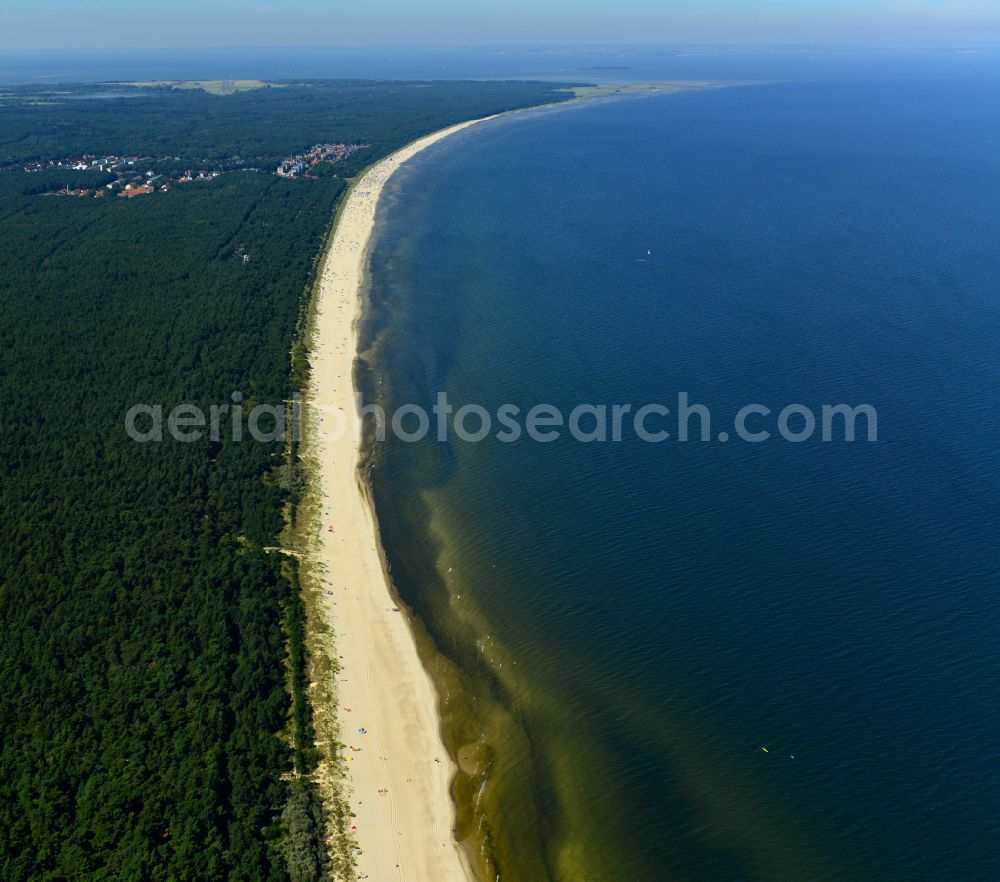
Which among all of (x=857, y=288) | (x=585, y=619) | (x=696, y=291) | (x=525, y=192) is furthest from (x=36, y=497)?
(x=525, y=192)

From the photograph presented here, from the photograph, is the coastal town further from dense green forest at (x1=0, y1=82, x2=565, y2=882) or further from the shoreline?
the shoreline

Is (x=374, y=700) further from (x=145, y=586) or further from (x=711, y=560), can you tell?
(x=711, y=560)

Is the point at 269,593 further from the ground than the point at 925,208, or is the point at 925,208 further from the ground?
the point at 925,208

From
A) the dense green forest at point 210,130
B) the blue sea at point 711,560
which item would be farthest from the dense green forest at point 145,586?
the dense green forest at point 210,130

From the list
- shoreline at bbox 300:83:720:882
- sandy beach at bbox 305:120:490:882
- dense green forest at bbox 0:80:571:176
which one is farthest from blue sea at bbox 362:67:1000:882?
dense green forest at bbox 0:80:571:176

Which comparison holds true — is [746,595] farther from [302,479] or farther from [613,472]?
[302,479]

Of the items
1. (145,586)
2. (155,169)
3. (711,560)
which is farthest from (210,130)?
(711,560)
